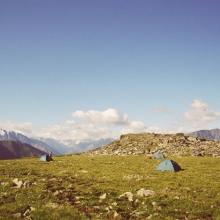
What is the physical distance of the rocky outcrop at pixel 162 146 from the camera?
3629 inches

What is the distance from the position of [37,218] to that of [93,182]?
49.1 feet

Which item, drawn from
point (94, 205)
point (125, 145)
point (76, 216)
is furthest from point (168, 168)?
point (125, 145)

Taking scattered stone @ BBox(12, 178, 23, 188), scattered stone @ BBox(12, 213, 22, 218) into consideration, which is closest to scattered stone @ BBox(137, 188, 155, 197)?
scattered stone @ BBox(12, 213, 22, 218)

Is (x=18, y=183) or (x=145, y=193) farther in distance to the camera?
(x=18, y=183)

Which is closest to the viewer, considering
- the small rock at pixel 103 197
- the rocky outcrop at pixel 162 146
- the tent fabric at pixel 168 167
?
the small rock at pixel 103 197

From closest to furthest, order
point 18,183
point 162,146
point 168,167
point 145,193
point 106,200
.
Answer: point 106,200 < point 145,193 < point 18,183 < point 168,167 < point 162,146

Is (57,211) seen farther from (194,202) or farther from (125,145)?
(125,145)

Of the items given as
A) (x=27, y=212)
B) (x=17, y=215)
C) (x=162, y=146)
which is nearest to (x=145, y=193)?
(x=27, y=212)

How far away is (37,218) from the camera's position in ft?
69.7

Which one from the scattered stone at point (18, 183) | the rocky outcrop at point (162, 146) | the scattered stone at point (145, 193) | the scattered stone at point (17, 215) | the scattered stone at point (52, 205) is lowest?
the scattered stone at point (17, 215)

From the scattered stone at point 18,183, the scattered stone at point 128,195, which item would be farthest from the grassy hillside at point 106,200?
the scattered stone at point 128,195

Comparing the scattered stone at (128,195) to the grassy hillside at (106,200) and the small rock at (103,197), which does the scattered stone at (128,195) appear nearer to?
the grassy hillside at (106,200)

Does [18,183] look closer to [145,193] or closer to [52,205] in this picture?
[52,205]

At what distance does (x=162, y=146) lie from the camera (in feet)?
336
